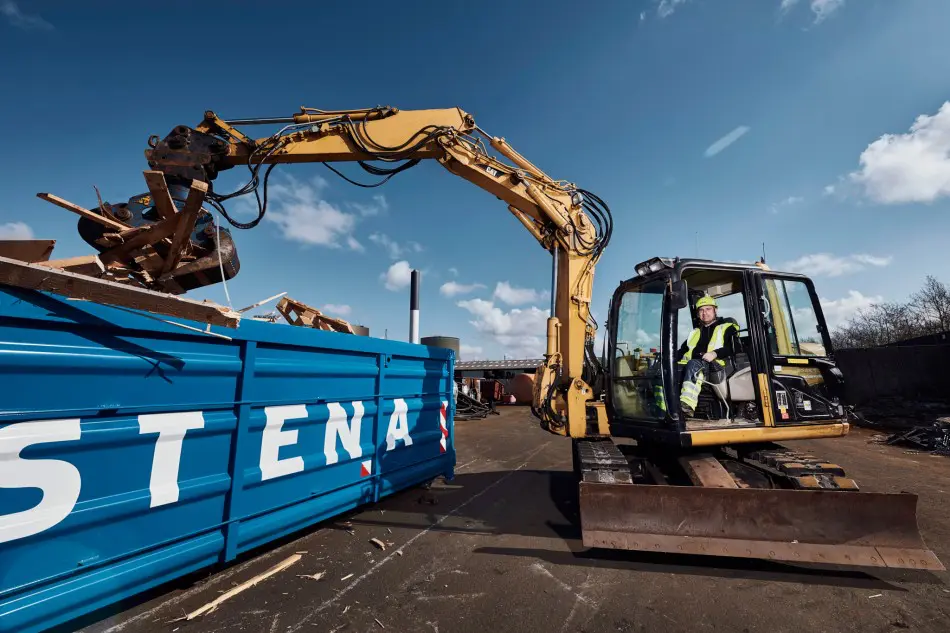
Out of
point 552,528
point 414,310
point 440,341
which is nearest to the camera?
point 552,528

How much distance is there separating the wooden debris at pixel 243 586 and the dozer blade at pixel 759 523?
259 centimetres

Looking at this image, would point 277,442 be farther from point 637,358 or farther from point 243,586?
point 637,358

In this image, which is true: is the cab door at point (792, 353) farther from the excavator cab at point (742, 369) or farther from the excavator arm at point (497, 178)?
the excavator arm at point (497, 178)

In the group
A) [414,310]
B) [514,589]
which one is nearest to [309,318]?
[514,589]

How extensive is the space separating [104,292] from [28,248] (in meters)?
0.75

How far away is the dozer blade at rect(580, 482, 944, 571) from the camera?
331 cm

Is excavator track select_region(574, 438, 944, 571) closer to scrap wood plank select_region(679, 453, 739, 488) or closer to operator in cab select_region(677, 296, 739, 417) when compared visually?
scrap wood plank select_region(679, 453, 739, 488)

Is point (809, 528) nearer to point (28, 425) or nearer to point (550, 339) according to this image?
point (550, 339)

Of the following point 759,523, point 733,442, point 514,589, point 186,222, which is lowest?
point 514,589

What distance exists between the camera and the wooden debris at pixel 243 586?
2773 millimetres

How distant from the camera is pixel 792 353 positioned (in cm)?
461

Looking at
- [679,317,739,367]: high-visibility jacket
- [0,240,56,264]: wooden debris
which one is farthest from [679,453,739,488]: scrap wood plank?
[0,240,56,264]: wooden debris

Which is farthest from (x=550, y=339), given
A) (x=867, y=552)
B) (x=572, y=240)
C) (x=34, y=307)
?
(x=34, y=307)

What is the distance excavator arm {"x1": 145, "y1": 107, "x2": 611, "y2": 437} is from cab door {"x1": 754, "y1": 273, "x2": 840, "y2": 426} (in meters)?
1.99
